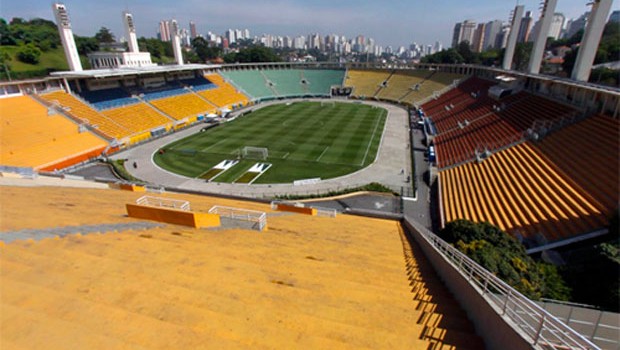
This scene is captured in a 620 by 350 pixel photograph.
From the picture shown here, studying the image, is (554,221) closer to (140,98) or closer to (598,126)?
(598,126)

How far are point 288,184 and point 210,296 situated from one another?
22.2 meters

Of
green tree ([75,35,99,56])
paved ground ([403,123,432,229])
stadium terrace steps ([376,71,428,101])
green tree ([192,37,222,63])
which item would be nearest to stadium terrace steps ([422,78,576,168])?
paved ground ([403,123,432,229])

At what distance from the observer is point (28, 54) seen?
74.2 meters

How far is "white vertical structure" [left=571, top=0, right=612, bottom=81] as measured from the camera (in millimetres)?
25188

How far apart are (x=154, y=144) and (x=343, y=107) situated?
116ft

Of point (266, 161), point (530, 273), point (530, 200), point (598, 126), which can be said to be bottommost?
point (266, 161)

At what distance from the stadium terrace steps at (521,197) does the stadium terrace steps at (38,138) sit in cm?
3729

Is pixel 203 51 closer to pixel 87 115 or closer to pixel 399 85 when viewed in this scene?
pixel 399 85

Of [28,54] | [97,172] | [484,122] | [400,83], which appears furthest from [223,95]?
[28,54]

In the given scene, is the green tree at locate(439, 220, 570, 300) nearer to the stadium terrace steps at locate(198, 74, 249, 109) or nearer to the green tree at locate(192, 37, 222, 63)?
the stadium terrace steps at locate(198, 74, 249, 109)

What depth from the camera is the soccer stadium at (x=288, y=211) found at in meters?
4.77

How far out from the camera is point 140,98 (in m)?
48.6

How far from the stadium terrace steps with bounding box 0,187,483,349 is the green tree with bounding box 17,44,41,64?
93.8 metres

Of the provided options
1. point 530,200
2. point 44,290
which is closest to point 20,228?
point 44,290
